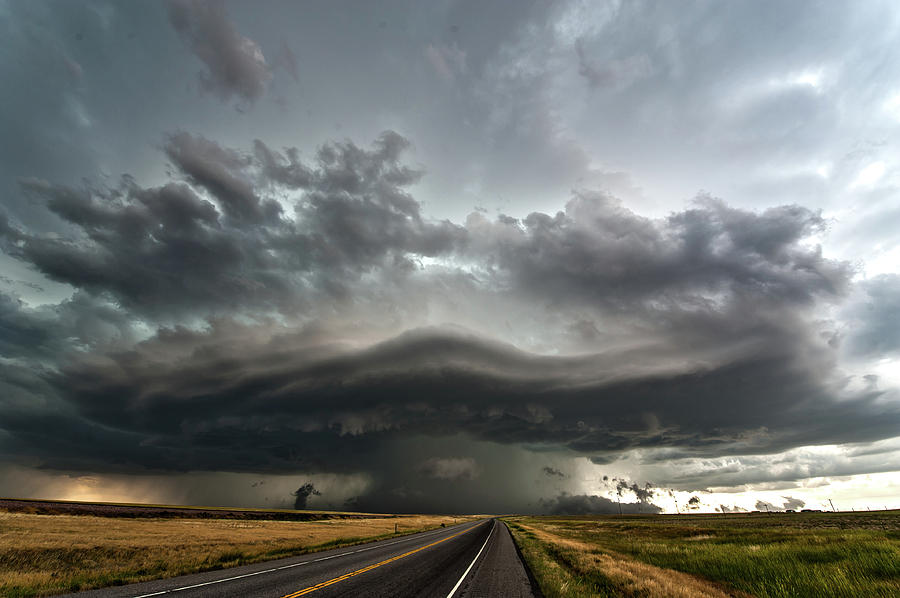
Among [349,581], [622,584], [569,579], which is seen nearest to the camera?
[349,581]

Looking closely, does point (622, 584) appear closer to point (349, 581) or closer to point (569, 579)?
point (569, 579)

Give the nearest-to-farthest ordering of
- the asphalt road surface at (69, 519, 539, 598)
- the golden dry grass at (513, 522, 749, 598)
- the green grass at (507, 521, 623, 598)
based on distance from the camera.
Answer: the asphalt road surface at (69, 519, 539, 598)
the green grass at (507, 521, 623, 598)
the golden dry grass at (513, 522, 749, 598)

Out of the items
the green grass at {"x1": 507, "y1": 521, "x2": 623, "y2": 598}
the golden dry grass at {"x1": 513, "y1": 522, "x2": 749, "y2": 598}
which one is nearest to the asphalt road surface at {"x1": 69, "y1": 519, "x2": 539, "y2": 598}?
Answer: the green grass at {"x1": 507, "y1": 521, "x2": 623, "y2": 598}

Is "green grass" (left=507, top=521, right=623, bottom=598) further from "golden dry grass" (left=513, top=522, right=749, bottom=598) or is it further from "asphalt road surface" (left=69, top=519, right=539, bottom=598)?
"asphalt road surface" (left=69, top=519, right=539, bottom=598)

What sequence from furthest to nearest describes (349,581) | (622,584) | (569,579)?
(569,579), (622,584), (349,581)

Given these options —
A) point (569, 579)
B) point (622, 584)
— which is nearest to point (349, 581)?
point (569, 579)

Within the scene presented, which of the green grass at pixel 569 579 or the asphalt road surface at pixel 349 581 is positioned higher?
the asphalt road surface at pixel 349 581

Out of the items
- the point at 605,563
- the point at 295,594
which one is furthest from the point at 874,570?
the point at 295,594

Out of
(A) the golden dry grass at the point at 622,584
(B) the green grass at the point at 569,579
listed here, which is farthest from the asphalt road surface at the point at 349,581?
(A) the golden dry grass at the point at 622,584

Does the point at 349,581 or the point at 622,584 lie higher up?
the point at 349,581

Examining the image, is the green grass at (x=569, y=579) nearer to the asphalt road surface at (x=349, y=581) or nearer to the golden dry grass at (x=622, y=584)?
the golden dry grass at (x=622, y=584)

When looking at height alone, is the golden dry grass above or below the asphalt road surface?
below

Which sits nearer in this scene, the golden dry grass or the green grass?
the green grass

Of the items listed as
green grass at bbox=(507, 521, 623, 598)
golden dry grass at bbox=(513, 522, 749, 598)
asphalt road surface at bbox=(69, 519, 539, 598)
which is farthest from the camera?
golden dry grass at bbox=(513, 522, 749, 598)
